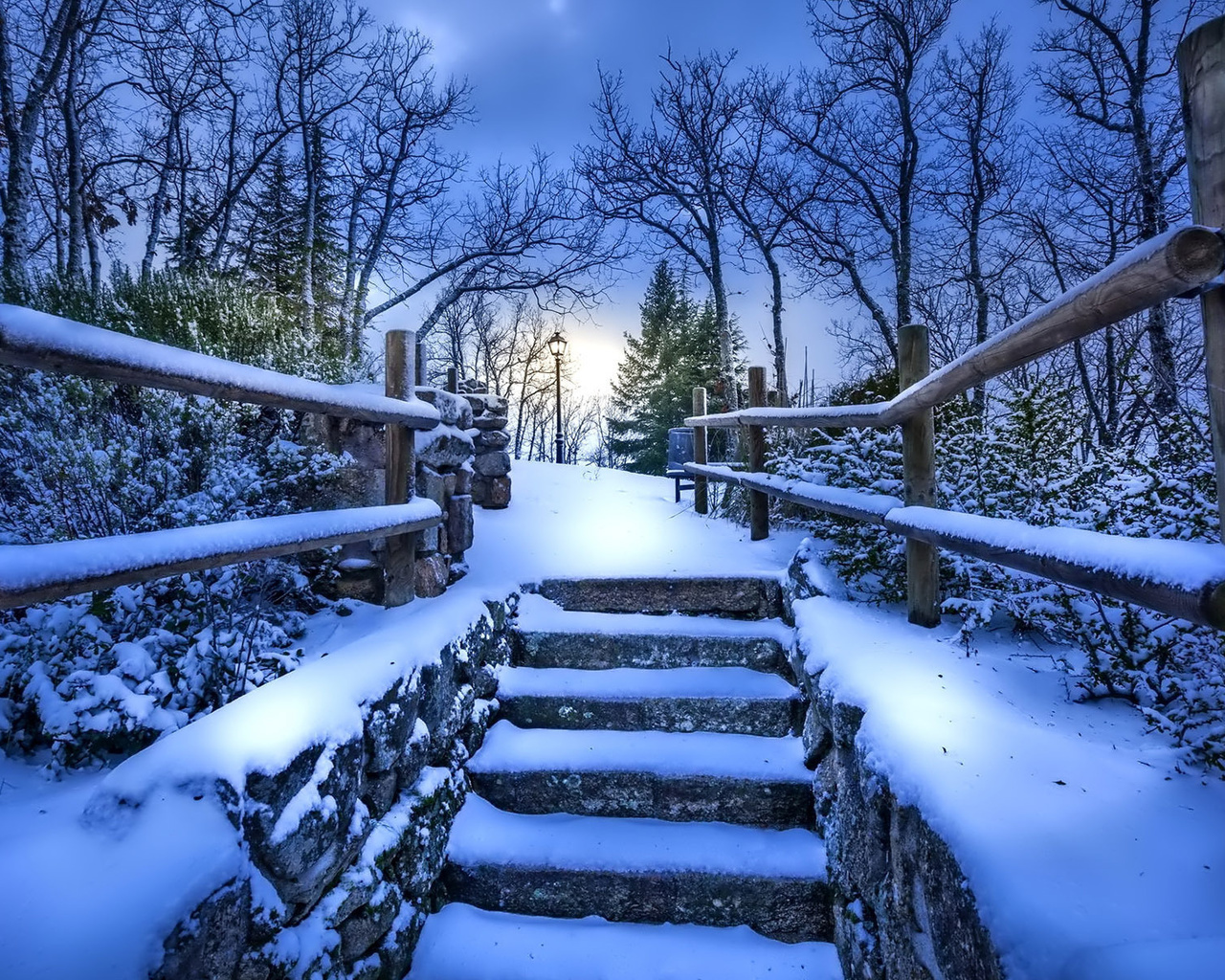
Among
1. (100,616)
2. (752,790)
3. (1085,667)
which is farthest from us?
(752,790)

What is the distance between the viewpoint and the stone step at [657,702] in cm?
260

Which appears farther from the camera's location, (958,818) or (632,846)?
(632,846)

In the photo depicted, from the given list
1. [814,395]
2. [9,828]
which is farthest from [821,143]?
[9,828]

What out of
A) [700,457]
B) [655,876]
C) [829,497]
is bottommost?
[655,876]

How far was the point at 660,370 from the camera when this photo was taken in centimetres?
2158

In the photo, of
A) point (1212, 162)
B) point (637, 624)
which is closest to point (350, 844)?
point (637, 624)

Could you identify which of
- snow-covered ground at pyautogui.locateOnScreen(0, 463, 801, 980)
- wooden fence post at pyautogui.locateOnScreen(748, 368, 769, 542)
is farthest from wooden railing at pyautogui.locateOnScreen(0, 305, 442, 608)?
wooden fence post at pyautogui.locateOnScreen(748, 368, 769, 542)

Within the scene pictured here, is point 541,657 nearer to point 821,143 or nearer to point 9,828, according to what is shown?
point 9,828

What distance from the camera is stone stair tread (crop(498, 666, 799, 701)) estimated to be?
2660 millimetres

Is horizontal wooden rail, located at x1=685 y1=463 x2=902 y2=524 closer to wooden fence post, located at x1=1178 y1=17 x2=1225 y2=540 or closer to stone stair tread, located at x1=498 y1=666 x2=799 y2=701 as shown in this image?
stone stair tread, located at x1=498 y1=666 x2=799 y2=701

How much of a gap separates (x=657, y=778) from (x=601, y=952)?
0.57 m

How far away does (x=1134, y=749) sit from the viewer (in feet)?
4.67

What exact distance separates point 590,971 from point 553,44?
14.9 metres

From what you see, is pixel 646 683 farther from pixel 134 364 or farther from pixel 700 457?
pixel 700 457
